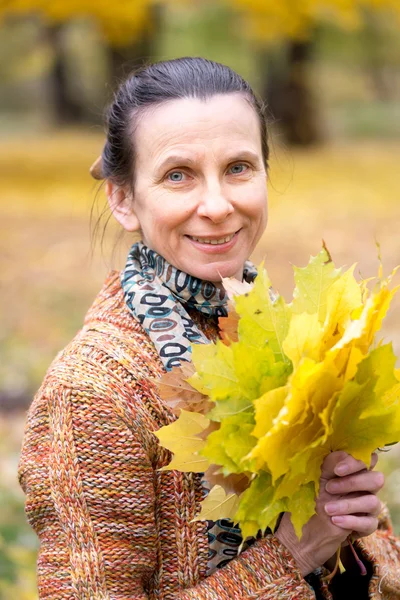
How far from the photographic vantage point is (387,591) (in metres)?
2.06

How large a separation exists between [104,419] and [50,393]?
0.47 feet

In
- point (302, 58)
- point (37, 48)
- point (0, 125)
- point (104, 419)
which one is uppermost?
point (0, 125)

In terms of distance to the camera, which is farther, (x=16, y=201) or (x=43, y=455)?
(x=16, y=201)

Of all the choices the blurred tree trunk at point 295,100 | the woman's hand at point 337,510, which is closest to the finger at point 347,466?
the woman's hand at point 337,510

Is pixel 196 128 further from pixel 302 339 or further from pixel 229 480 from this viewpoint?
pixel 229 480

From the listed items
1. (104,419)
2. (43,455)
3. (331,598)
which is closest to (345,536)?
(331,598)

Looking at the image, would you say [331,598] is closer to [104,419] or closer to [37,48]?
[104,419]

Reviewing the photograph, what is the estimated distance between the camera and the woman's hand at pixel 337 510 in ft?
5.52

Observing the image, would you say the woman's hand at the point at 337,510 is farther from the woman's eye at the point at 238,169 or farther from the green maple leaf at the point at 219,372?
the woman's eye at the point at 238,169

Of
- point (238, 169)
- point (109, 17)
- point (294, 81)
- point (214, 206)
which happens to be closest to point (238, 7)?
point (109, 17)

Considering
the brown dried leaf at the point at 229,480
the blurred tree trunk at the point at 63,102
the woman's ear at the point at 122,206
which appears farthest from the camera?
the blurred tree trunk at the point at 63,102

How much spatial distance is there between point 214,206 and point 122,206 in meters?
0.34

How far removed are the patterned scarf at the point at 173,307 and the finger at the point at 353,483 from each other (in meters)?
0.26

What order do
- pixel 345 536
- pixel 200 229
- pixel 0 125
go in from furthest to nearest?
1. pixel 0 125
2. pixel 200 229
3. pixel 345 536
